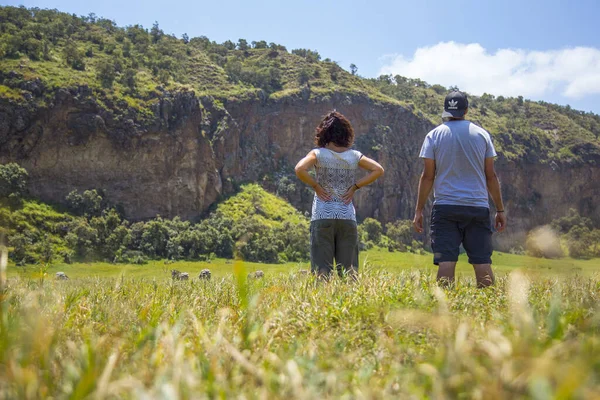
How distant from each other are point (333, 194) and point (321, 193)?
6.0 inches

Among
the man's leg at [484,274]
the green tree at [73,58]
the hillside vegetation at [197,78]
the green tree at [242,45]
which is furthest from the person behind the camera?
the green tree at [242,45]

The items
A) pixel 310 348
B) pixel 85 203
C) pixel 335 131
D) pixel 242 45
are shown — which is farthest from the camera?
pixel 242 45

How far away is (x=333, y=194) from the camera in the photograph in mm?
6031

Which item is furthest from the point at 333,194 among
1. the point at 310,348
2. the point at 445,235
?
the point at 310,348

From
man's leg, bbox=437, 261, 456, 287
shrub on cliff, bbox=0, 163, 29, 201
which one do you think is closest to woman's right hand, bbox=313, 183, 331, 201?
man's leg, bbox=437, 261, 456, 287

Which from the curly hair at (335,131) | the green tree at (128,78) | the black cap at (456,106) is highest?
the green tree at (128,78)

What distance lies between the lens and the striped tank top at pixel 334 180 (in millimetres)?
5988

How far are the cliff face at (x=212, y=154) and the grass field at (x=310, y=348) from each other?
215ft

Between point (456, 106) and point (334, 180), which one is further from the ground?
point (456, 106)

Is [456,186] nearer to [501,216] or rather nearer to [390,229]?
[501,216]

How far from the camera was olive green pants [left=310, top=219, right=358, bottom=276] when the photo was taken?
19.5ft

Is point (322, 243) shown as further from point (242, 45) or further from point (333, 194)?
point (242, 45)

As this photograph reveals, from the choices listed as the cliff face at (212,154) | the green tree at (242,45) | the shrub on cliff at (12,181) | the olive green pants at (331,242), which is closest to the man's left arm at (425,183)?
the olive green pants at (331,242)

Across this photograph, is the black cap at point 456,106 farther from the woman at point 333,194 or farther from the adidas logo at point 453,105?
Result: the woman at point 333,194
